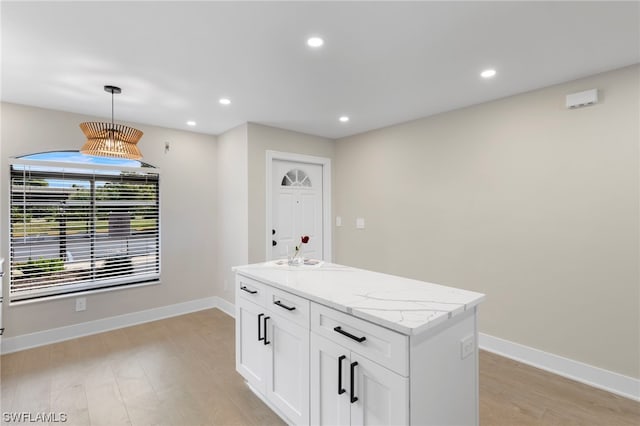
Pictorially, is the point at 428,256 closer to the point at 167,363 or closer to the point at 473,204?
the point at 473,204

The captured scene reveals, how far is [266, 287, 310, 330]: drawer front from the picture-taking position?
1.74 m

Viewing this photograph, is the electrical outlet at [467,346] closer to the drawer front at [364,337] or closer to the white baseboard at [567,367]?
the drawer front at [364,337]

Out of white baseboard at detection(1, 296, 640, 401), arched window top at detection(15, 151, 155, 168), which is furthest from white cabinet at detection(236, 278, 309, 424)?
arched window top at detection(15, 151, 155, 168)

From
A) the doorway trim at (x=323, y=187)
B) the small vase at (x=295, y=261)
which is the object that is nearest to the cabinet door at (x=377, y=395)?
the small vase at (x=295, y=261)

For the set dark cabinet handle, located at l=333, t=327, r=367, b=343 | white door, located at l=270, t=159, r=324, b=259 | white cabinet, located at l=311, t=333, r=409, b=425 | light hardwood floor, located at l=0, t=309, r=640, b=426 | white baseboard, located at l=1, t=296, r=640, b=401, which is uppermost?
white door, located at l=270, t=159, r=324, b=259

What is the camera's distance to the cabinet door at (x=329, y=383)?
148 centimetres

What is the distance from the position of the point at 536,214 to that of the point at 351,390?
2.42 metres

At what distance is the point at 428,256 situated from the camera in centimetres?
358

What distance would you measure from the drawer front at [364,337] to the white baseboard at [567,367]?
7.61 feet

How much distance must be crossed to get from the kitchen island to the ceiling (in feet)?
5.12

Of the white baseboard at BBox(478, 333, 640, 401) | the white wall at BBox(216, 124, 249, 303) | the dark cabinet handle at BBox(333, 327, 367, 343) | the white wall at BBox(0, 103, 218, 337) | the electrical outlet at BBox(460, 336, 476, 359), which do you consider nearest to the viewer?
the dark cabinet handle at BBox(333, 327, 367, 343)

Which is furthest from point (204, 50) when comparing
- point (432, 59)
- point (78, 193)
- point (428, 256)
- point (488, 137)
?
point (428, 256)

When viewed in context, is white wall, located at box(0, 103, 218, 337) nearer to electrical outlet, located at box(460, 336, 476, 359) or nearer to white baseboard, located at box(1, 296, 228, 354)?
white baseboard, located at box(1, 296, 228, 354)

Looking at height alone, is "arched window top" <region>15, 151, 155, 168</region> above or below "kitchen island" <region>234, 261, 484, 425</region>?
above
